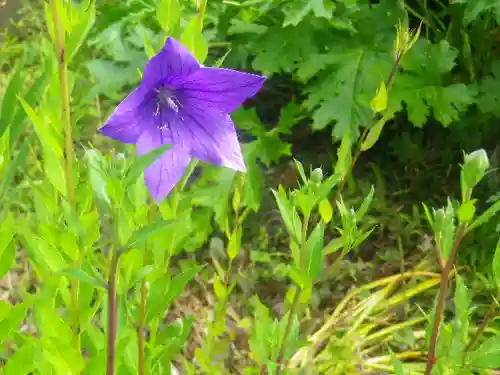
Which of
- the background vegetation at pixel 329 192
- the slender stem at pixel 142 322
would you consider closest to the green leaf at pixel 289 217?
the background vegetation at pixel 329 192

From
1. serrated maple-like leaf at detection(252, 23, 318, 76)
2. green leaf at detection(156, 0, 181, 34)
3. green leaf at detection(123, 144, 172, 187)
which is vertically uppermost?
green leaf at detection(156, 0, 181, 34)

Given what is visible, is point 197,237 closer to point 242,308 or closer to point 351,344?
point 242,308

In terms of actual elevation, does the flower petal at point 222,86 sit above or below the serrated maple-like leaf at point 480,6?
above

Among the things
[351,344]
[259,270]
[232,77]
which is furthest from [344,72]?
[232,77]

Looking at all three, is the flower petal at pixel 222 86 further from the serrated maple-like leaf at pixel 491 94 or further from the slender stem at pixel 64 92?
the serrated maple-like leaf at pixel 491 94

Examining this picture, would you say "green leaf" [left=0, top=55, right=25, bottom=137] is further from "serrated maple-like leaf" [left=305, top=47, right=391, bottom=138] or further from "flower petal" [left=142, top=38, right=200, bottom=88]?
"serrated maple-like leaf" [left=305, top=47, right=391, bottom=138]

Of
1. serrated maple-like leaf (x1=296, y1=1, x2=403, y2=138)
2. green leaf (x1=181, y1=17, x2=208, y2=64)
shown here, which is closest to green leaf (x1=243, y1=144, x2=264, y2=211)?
serrated maple-like leaf (x1=296, y1=1, x2=403, y2=138)
